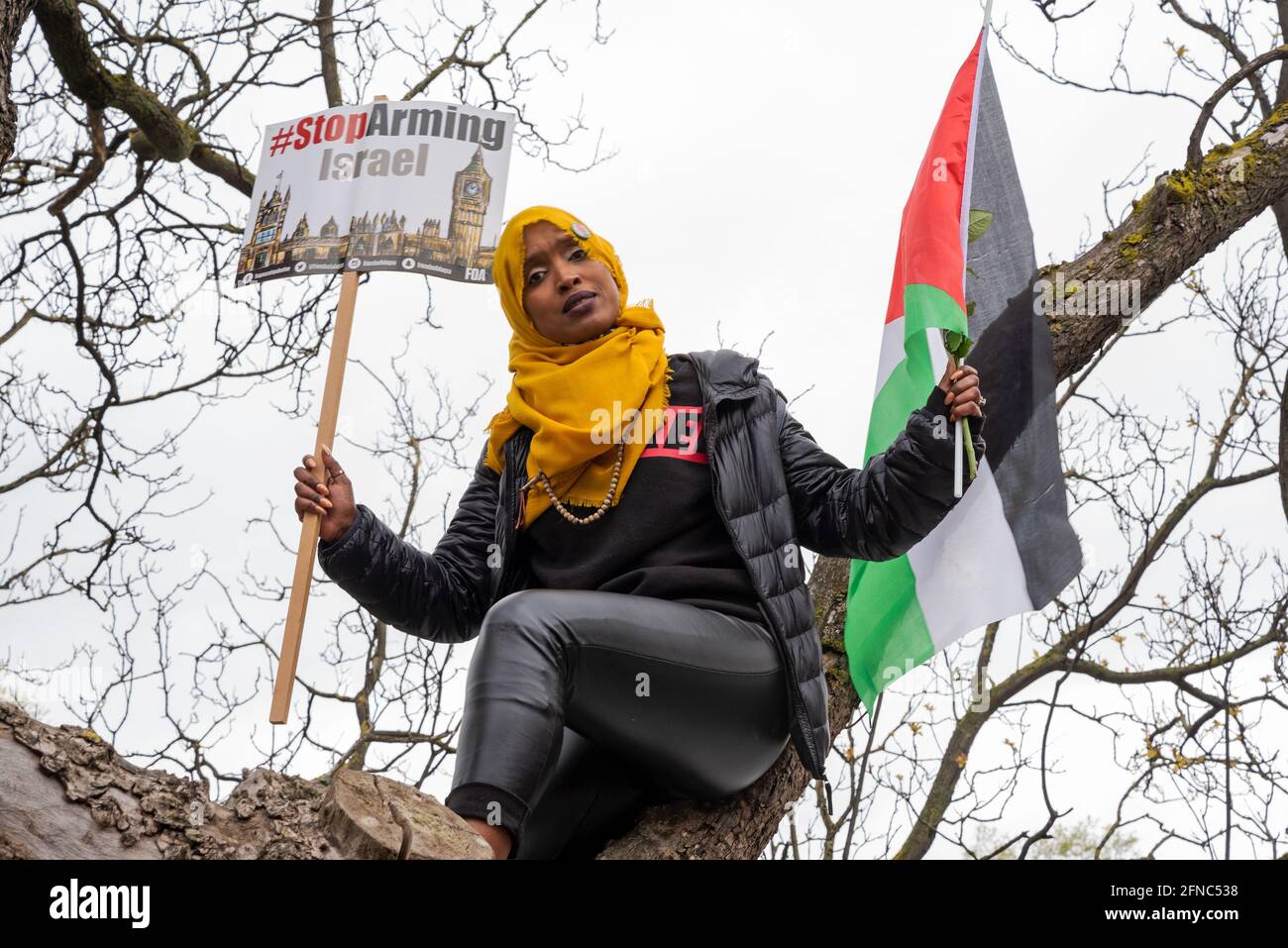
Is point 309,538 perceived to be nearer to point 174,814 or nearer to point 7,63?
point 174,814

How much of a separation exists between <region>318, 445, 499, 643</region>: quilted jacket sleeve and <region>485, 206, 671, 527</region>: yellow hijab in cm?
16

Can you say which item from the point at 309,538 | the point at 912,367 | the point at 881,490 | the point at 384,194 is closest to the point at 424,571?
the point at 309,538

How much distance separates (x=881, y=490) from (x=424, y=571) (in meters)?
0.96

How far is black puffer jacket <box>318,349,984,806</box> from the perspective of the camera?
252 cm

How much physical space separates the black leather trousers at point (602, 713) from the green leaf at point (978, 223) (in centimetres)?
140

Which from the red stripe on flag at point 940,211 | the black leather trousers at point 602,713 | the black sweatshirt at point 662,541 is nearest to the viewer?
the black leather trousers at point 602,713

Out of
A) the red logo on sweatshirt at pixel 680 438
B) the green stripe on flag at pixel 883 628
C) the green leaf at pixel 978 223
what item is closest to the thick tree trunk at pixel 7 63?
the red logo on sweatshirt at pixel 680 438

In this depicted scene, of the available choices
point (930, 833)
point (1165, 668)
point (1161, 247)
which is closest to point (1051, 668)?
point (1165, 668)

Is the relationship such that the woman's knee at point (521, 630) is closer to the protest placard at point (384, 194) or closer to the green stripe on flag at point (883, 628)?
the protest placard at point (384, 194)

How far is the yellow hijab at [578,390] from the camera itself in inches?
104

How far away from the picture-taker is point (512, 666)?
2178 millimetres

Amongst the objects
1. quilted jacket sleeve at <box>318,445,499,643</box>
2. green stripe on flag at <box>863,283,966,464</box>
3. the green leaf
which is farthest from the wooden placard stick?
the green leaf

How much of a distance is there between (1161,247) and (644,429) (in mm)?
1822

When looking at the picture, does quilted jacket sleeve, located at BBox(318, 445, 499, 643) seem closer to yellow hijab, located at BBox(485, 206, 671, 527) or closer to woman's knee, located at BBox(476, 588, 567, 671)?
yellow hijab, located at BBox(485, 206, 671, 527)
